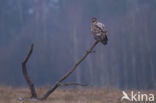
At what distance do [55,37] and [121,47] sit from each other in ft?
36.7

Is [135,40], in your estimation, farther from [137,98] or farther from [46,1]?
[137,98]

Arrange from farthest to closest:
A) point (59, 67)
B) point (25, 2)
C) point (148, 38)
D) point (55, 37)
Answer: point (25, 2), point (55, 37), point (59, 67), point (148, 38)

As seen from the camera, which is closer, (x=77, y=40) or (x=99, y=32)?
(x=99, y=32)

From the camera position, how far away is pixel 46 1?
166ft

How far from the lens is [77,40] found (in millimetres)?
46219

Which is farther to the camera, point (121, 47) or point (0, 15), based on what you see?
point (0, 15)

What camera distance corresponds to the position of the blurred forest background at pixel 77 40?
40.4 m

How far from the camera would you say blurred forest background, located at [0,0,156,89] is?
4044cm

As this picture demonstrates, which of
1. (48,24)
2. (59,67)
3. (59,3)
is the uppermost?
(59,3)

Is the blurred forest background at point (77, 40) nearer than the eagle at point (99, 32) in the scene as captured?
No

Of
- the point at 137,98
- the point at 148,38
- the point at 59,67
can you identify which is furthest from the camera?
the point at 59,67

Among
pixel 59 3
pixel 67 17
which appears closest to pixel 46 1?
pixel 59 3

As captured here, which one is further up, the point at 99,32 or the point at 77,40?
the point at 77,40

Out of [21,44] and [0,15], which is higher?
[0,15]
